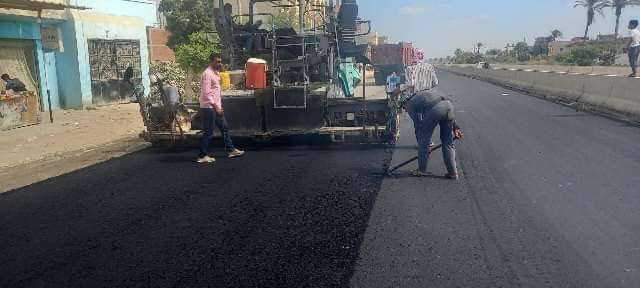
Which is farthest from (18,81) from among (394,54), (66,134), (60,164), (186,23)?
(186,23)

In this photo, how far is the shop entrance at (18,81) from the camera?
39.7ft

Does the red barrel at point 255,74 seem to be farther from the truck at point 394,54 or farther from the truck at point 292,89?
the truck at point 394,54

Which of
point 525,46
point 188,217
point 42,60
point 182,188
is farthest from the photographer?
point 525,46

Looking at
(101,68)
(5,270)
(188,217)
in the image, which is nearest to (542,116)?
(188,217)

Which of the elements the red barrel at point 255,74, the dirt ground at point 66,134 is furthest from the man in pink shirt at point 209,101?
the dirt ground at point 66,134

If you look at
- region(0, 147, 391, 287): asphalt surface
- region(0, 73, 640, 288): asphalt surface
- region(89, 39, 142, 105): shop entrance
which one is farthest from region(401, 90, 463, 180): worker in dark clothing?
region(89, 39, 142, 105): shop entrance

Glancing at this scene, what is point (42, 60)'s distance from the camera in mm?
15516

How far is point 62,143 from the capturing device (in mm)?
10164

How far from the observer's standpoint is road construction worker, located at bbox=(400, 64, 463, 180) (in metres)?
6.24

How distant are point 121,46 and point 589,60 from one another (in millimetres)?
40512

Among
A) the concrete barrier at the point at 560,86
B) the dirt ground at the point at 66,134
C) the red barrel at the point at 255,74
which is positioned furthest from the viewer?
the concrete barrier at the point at 560,86

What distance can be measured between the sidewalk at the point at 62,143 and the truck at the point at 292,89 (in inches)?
60.3

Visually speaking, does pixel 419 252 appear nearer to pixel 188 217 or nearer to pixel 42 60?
pixel 188 217

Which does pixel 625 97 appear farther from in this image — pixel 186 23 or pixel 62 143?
pixel 186 23
